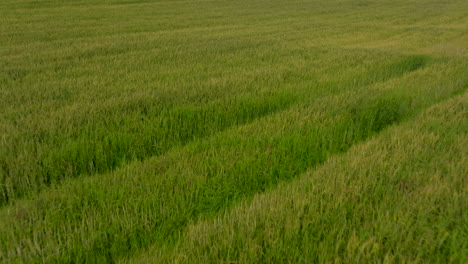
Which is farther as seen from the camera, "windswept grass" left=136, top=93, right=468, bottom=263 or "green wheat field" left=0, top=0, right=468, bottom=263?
"green wheat field" left=0, top=0, right=468, bottom=263

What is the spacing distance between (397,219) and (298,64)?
17.0ft

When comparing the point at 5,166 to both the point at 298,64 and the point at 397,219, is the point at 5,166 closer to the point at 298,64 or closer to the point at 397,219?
the point at 397,219

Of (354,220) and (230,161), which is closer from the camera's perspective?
(354,220)

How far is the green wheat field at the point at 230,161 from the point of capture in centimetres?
207

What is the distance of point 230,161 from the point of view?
10.4 feet

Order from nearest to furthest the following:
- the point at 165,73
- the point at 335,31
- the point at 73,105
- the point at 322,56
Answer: the point at 73,105
the point at 165,73
the point at 322,56
the point at 335,31

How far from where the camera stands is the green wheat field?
207 cm

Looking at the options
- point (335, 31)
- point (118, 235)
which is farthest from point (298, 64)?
point (335, 31)

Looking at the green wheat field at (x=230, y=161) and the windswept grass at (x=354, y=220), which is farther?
the green wheat field at (x=230, y=161)

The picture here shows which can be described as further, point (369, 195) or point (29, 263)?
point (369, 195)

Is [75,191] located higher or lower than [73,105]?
lower

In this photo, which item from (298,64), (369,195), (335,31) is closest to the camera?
(369,195)

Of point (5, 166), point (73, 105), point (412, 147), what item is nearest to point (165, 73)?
point (73, 105)

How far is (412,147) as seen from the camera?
3.16 meters
